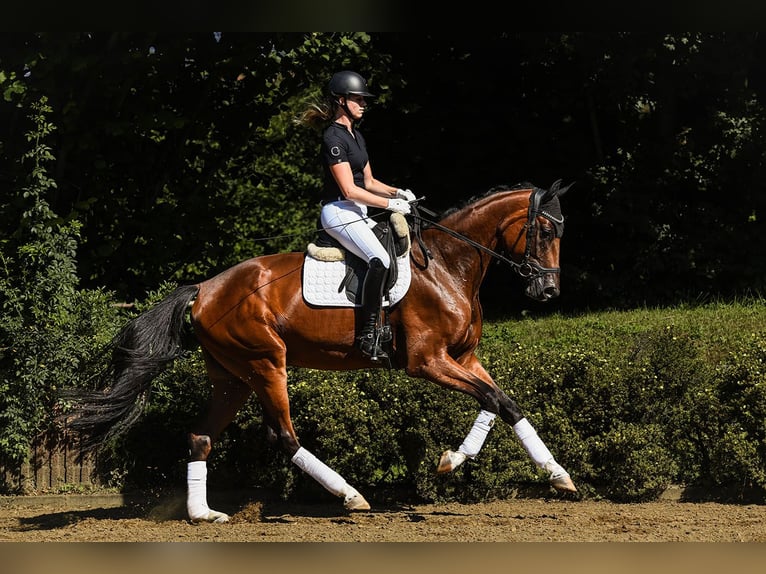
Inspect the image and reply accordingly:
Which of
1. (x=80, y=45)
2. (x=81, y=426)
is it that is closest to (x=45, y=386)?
(x=81, y=426)

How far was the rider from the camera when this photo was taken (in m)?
7.78

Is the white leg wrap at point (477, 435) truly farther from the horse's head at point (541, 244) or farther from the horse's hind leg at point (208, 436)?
the horse's hind leg at point (208, 436)

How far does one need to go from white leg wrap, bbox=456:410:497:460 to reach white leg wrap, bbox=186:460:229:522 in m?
2.01

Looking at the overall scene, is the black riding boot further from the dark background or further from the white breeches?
the dark background

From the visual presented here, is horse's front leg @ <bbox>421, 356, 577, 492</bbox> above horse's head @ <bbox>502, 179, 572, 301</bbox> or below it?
below

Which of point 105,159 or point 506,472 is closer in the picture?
point 506,472

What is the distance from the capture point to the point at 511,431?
905cm

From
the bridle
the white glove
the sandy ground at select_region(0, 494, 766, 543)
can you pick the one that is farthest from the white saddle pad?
the sandy ground at select_region(0, 494, 766, 543)

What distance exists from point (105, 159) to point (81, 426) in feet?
19.0

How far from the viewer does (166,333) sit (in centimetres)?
849

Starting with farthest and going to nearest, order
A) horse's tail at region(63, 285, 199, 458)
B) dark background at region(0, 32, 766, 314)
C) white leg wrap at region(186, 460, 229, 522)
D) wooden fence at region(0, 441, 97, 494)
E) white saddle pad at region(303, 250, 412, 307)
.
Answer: dark background at region(0, 32, 766, 314), wooden fence at region(0, 441, 97, 494), horse's tail at region(63, 285, 199, 458), white leg wrap at region(186, 460, 229, 522), white saddle pad at region(303, 250, 412, 307)

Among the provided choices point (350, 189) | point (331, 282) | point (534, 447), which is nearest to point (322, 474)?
point (331, 282)
